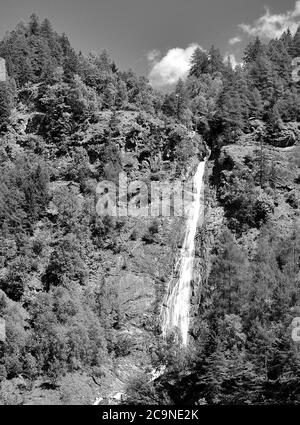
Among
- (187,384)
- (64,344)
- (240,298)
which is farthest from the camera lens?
(240,298)

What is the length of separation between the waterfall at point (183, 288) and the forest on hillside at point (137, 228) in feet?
4.10

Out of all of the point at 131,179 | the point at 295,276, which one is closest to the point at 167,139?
the point at 131,179

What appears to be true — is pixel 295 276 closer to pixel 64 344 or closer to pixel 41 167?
pixel 64 344

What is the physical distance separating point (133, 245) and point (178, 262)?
18.4ft

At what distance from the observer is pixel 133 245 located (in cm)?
6062

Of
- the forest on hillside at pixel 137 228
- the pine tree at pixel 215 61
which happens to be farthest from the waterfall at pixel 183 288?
the pine tree at pixel 215 61

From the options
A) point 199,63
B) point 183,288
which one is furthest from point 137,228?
point 199,63

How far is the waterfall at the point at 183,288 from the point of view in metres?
53.5

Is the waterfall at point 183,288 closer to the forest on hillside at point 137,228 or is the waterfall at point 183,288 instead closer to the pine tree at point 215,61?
the forest on hillside at point 137,228

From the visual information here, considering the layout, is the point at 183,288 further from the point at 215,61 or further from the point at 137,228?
the point at 215,61

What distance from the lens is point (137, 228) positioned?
62.5 meters

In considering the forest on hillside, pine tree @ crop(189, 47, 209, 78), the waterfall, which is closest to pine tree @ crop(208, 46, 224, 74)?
pine tree @ crop(189, 47, 209, 78)

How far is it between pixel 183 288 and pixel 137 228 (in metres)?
10.0

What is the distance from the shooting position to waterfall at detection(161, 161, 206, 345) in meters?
53.5
